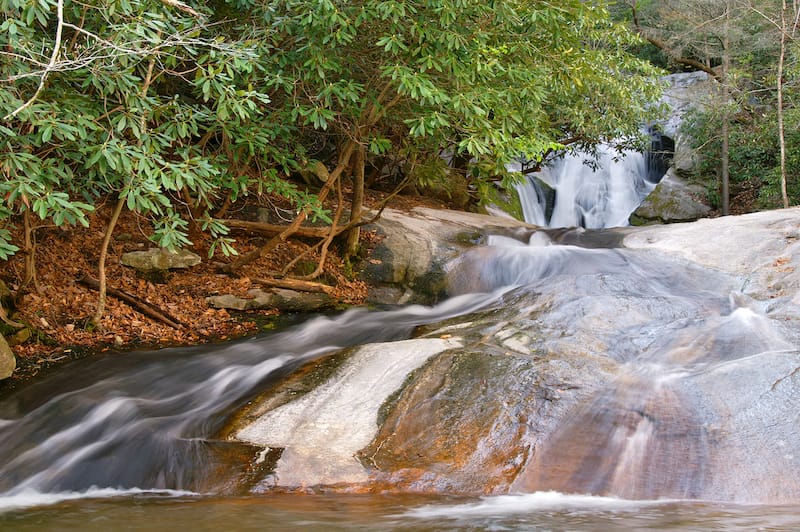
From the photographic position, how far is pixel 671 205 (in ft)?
57.9

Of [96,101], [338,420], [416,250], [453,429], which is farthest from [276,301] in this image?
[453,429]

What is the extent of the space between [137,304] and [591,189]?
45.3 ft

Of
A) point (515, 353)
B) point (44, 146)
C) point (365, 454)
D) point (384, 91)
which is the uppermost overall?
point (384, 91)

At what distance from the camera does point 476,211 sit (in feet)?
50.0

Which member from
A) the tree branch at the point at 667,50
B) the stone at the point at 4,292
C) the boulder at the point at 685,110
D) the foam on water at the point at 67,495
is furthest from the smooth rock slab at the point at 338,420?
the tree branch at the point at 667,50

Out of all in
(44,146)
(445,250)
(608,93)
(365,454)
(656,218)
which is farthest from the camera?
(656,218)

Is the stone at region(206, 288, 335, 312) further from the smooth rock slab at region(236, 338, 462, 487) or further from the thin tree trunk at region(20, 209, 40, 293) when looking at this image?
the smooth rock slab at region(236, 338, 462, 487)

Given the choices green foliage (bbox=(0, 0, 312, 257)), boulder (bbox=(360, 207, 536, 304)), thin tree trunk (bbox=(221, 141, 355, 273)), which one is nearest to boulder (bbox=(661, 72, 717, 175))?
boulder (bbox=(360, 207, 536, 304))

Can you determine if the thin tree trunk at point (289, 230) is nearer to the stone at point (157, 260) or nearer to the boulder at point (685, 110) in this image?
the stone at point (157, 260)

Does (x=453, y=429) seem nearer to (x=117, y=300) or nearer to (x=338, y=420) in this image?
(x=338, y=420)

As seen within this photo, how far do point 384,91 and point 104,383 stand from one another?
415 centimetres

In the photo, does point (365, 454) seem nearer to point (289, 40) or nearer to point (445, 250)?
point (289, 40)

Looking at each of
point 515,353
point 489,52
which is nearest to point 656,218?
point 489,52

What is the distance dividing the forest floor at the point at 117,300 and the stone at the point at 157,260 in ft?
0.33
